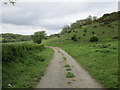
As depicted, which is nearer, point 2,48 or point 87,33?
point 2,48

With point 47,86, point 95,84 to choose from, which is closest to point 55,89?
point 47,86

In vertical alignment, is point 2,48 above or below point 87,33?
below

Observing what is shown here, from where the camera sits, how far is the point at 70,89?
908cm

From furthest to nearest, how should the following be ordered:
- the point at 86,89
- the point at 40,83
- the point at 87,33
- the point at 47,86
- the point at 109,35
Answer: the point at 87,33 → the point at 109,35 → the point at 40,83 → the point at 47,86 → the point at 86,89

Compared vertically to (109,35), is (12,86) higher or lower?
lower

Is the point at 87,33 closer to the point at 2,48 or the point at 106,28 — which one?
the point at 106,28

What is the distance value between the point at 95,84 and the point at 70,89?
2149mm

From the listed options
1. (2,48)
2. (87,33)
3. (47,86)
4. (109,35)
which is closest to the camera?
(47,86)

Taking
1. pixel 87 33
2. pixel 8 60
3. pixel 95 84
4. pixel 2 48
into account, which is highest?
pixel 87 33

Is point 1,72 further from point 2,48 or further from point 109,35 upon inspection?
point 109,35

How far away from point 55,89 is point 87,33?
70909mm

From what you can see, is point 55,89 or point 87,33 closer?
point 55,89

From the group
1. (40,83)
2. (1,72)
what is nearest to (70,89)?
(40,83)

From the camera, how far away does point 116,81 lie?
10.7 meters
